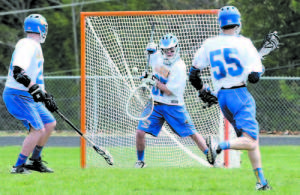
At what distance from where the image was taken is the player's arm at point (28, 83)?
766 cm

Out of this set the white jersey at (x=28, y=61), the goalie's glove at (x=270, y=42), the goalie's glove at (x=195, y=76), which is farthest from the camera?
the white jersey at (x=28, y=61)

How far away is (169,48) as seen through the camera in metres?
8.97

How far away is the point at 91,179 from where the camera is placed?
7262 mm

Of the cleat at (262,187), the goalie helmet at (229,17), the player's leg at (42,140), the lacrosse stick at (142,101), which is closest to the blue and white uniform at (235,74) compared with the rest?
the goalie helmet at (229,17)

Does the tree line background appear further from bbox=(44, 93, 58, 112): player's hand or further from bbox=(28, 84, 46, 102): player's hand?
bbox=(28, 84, 46, 102): player's hand

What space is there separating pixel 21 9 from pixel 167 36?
1518cm

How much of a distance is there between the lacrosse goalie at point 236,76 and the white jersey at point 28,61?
2.12 metres

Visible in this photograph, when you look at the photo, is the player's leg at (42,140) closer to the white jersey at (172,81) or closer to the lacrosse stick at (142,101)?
the lacrosse stick at (142,101)

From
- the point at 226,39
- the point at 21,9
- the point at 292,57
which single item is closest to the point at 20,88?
the point at 226,39

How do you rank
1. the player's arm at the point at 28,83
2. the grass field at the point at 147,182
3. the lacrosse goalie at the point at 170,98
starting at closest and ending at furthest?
1. the grass field at the point at 147,182
2. the player's arm at the point at 28,83
3. the lacrosse goalie at the point at 170,98

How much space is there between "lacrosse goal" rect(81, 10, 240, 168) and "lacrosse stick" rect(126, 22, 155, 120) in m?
0.18

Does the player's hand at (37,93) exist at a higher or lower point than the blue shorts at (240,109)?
higher

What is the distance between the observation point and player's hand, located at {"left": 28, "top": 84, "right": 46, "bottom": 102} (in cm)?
770

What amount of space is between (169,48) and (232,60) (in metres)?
2.36
